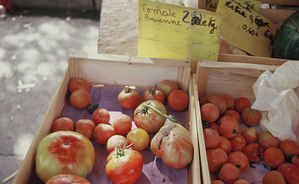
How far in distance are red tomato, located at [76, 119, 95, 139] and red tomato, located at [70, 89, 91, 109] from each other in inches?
6.1

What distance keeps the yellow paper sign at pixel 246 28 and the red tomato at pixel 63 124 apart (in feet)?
3.52

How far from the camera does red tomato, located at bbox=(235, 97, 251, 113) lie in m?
1.41

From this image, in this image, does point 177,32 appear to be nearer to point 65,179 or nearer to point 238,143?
point 238,143

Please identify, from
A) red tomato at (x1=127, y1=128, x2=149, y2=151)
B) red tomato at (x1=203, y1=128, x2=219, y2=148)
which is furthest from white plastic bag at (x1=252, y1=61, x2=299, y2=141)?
red tomato at (x1=127, y1=128, x2=149, y2=151)

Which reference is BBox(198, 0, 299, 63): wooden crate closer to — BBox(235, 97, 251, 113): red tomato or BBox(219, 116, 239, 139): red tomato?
BBox(235, 97, 251, 113): red tomato

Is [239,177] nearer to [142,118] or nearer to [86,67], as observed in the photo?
[142,118]

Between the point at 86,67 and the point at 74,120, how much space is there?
33 cm

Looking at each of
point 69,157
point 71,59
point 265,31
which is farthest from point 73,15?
point 69,157

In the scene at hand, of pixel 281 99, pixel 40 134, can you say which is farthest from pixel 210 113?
pixel 40 134

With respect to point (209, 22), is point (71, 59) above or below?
below

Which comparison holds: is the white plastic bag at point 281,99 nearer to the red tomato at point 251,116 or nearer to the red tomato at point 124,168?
the red tomato at point 251,116

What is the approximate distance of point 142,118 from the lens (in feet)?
Answer: 4.16

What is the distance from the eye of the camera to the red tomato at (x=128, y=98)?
1.40 m

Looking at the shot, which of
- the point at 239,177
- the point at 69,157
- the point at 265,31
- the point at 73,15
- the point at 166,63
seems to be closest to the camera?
the point at 69,157
